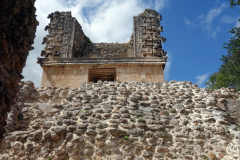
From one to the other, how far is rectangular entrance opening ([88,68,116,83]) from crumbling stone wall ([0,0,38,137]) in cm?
637

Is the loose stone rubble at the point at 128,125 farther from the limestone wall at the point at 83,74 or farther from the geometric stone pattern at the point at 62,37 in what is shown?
the geometric stone pattern at the point at 62,37

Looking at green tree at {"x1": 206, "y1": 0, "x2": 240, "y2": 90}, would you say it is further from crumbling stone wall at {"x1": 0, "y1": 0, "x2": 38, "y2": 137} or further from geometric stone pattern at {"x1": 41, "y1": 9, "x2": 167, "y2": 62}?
crumbling stone wall at {"x1": 0, "y1": 0, "x2": 38, "y2": 137}

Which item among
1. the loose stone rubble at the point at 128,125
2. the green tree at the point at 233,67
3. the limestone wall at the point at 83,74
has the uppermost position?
the green tree at the point at 233,67

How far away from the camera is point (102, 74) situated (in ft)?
33.3

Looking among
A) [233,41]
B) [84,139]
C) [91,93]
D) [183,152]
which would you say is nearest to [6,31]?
[84,139]

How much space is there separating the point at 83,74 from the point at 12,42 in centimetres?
667

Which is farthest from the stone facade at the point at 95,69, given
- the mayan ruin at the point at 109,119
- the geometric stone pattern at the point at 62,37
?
the mayan ruin at the point at 109,119

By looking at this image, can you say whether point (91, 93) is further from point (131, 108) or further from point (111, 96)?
point (131, 108)

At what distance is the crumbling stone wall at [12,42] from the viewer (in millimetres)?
2480

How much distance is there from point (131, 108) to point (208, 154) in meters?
2.01

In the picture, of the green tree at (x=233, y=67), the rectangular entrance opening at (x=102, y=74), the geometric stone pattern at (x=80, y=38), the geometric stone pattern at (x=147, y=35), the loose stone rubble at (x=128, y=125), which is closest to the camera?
the loose stone rubble at (x=128, y=125)

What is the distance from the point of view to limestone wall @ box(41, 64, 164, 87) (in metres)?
9.33

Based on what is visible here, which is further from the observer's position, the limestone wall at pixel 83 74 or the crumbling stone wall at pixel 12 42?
the limestone wall at pixel 83 74

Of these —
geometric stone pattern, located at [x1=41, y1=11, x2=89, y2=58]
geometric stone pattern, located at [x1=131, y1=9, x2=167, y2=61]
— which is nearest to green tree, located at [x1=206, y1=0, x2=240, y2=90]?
geometric stone pattern, located at [x1=131, y1=9, x2=167, y2=61]
